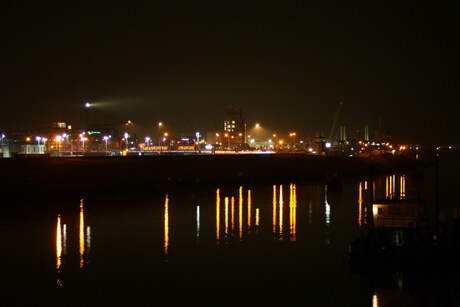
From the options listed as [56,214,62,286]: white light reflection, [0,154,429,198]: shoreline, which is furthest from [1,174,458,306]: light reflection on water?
[0,154,429,198]: shoreline

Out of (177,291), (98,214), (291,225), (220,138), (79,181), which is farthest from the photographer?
(220,138)

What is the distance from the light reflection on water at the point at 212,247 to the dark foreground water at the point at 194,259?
0.05 m

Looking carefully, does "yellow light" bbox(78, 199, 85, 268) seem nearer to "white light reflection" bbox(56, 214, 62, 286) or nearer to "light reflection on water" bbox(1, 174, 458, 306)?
"light reflection on water" bbox(1, 174, 458, 306)

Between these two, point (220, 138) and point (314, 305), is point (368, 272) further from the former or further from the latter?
point (220, 138)

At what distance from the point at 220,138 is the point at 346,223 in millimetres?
154324

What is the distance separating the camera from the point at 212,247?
2583cm

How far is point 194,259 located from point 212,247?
8.66ft

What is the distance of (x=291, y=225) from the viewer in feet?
106

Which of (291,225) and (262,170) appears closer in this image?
(291,225)

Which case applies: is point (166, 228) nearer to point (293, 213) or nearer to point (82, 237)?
point (82, 237)

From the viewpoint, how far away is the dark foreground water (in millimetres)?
18391

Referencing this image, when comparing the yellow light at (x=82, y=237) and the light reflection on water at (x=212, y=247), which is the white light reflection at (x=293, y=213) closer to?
the light reflection on water at (x=212, y=247)

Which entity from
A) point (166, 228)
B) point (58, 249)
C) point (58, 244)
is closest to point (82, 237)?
point (58, 244)

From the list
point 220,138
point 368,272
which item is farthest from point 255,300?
point 220,138
